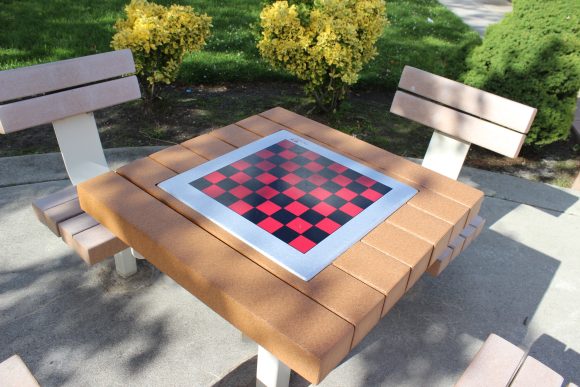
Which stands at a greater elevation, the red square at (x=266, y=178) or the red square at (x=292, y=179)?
the red square at (x=266, y=178)

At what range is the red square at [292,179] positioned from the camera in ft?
7.46

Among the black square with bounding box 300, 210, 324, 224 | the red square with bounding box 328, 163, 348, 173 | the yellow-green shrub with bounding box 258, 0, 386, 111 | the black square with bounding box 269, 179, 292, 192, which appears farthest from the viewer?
the yellow-green shrub with bounding box 258, 0, 386, 111

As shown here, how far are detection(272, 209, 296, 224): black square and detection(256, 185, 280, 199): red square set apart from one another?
0.13 meters

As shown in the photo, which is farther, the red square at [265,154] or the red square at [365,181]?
the red square at [265,154]

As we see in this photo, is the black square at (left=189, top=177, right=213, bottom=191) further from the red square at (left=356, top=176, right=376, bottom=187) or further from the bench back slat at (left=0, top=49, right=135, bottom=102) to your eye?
the bench back slat at (left=0, top=49, right=135, bottom=102)

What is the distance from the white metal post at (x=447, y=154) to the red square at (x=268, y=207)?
1.68m

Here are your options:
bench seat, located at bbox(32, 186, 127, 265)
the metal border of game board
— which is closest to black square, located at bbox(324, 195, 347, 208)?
the metal border of game board

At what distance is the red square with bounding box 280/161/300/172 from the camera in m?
2.39

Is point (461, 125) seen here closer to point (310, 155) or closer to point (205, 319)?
point (310, 155)

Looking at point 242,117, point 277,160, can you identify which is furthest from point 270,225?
point 242,117

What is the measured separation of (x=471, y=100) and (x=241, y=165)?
1.62 meters

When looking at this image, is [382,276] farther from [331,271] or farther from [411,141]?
[411,141]

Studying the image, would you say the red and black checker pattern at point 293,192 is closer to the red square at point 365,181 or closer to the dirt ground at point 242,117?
the red square at point 365,181

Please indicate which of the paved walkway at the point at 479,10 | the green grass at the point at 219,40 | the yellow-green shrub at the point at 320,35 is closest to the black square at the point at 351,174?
the yellow-green shrub at the point at 320,35
